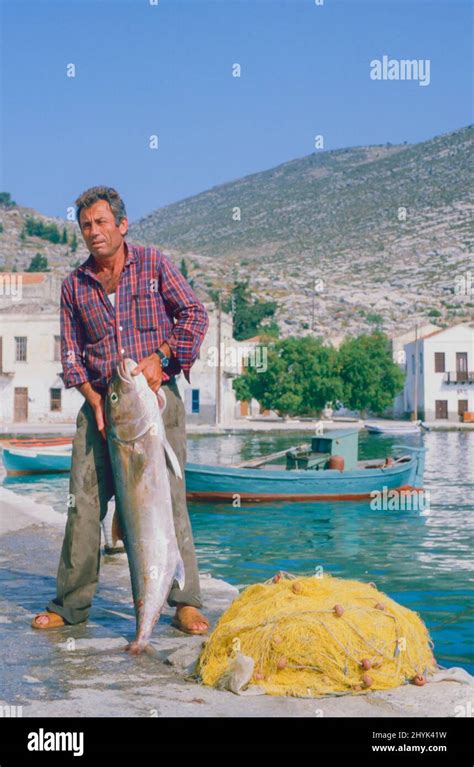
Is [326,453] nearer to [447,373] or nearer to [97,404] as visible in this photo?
[97,404]

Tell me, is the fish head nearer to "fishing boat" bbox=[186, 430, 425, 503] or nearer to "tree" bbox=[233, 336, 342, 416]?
"fishing boat" bbox=[186, 430, 425, 503]

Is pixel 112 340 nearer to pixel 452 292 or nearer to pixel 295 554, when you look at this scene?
pixel 295 554

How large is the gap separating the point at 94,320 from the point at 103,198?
704mm

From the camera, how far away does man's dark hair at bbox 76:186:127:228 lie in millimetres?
6070

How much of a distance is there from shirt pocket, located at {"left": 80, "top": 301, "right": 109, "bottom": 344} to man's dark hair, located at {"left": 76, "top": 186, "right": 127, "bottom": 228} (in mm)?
487

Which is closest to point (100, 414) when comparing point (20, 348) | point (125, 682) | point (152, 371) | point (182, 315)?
point (152, 371)

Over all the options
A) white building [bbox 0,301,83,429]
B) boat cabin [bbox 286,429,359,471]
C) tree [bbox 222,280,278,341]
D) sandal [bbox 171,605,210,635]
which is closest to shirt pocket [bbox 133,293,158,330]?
sandal [bbox 171,605,210,635]

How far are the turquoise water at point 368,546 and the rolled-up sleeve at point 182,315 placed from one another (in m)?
3.38

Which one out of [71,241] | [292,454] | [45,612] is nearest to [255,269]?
[71,241]

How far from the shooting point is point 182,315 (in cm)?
614

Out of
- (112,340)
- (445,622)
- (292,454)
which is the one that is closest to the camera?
(112,340)

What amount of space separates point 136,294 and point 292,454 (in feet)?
66.9

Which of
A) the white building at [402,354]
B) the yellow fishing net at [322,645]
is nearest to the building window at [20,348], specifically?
the white building at [402,354]
